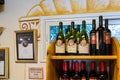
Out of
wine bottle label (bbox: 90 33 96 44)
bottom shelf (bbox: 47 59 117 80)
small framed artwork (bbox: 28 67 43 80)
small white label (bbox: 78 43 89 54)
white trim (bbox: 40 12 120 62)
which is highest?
white trim (bbox: 40 12 120 62)

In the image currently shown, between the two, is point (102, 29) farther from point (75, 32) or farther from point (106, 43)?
point (75, 32)

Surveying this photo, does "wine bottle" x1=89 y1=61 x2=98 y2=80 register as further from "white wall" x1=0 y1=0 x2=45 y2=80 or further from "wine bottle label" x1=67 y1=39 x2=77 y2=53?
"white wall" x1=0 y1=0 x2=45 y2=80

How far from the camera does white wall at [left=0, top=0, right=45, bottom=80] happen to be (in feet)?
9.15

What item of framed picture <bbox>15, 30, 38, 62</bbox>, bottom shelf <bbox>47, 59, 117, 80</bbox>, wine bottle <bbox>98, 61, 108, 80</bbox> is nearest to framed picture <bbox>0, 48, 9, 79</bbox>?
framed picture <bbox>15, 30, 38, 62</bbox>

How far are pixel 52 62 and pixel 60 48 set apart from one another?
156 millimetres

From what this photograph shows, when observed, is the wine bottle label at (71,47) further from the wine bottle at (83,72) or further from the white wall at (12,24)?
the white wall at (12,24)

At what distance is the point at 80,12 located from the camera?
2549 millimetres

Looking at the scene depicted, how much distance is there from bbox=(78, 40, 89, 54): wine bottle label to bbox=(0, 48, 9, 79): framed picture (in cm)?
113

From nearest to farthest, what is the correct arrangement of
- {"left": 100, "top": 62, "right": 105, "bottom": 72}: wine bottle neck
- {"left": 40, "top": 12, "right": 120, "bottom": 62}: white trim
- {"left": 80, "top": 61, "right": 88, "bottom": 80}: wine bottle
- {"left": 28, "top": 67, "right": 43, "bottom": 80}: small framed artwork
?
{"left": 100, "top": 62, "right": 105, "bottom": 72}: wine bottle neck
{"left": 80, "top": 61, "right": 88, "bottom": 80}: wine bottle
{"left": 40, "top": 12, "right": 120, "bottom": 62}: white trim
{"left": 28, "top": 67, "right": 43, "bottom": 80}: small framed artwork

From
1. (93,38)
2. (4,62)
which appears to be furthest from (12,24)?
(93,38)

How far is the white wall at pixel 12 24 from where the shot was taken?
279cm

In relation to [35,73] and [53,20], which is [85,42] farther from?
[35,73]

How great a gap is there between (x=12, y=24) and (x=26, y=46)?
354mm

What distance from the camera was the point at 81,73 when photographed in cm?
219
